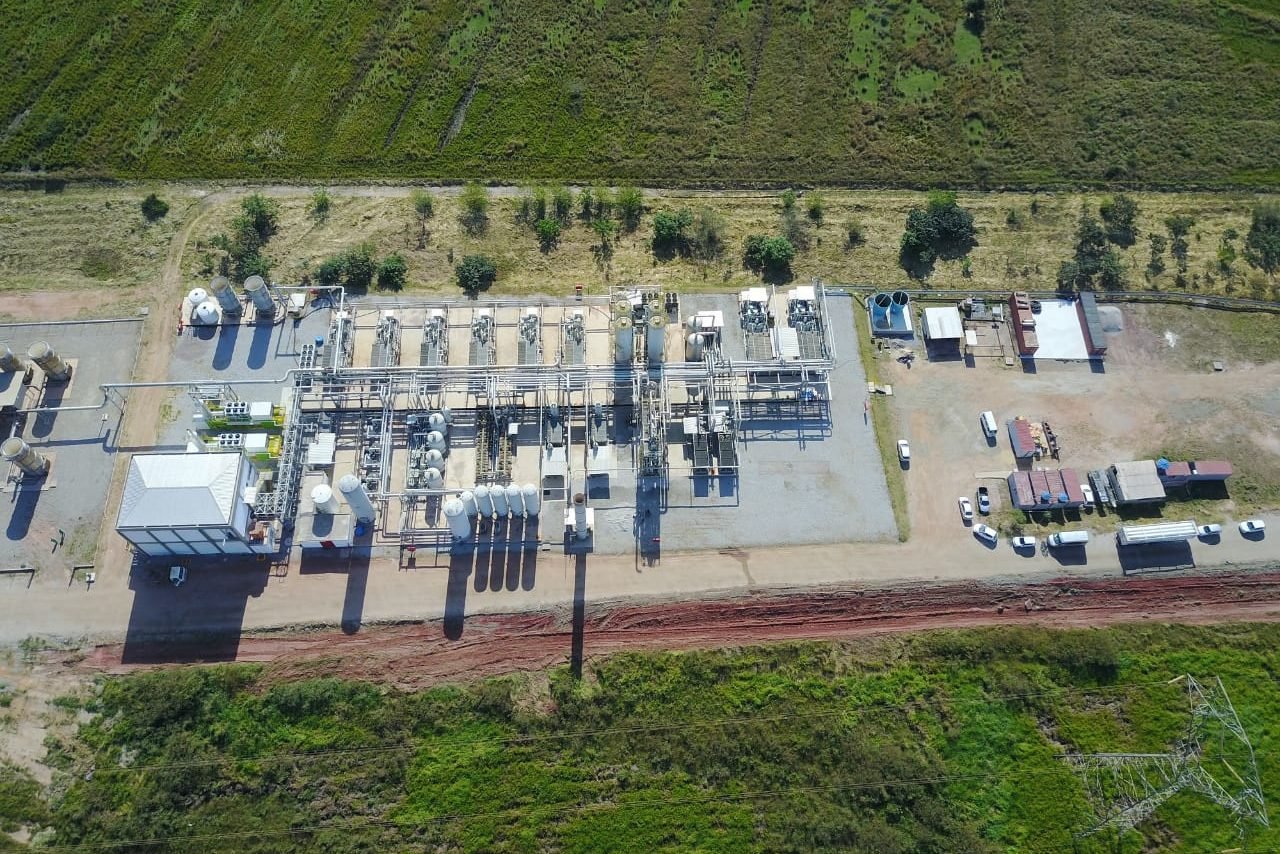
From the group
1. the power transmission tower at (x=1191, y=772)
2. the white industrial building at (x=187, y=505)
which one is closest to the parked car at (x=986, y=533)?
the power transmission tower at (x=1191, y=772)

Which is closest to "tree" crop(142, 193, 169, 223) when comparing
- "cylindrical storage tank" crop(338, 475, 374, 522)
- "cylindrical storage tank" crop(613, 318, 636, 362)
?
"cylindrical storage tank" crop(338, 475, 374, 522)

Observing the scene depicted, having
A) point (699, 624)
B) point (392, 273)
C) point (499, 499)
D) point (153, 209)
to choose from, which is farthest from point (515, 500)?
point (153, 209)

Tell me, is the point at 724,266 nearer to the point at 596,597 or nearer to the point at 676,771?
the point at 596,597

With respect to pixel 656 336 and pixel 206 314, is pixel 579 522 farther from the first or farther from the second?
pixel 206 314

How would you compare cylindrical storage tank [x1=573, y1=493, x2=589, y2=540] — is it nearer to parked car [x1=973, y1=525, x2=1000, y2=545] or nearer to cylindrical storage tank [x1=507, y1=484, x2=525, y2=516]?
cylindrical storage tank [x1=507, y1=484, x2=525, y2=516]

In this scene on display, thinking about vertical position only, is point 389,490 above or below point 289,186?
below

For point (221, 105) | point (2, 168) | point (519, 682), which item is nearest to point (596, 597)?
point (519, 682)
